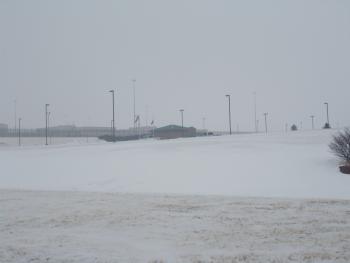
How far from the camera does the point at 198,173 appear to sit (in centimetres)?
2108

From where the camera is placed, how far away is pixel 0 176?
24266mm

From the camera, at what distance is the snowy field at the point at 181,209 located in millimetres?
7703

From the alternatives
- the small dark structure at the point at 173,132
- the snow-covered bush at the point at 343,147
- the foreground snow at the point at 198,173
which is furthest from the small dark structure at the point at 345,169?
the small dark structure at the point at 173,132

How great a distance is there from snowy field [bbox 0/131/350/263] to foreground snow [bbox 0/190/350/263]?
22 mm

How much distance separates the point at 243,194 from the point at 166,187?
3998mm

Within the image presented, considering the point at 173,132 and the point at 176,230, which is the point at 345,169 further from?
the point at 173,132

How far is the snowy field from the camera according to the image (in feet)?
25.3

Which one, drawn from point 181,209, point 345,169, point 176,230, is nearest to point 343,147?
point 345,169

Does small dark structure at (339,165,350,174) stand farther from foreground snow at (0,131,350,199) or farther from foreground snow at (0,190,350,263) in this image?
foreground snow at (0,190,350,263)

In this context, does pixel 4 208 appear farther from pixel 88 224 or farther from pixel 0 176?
pixel 0 176

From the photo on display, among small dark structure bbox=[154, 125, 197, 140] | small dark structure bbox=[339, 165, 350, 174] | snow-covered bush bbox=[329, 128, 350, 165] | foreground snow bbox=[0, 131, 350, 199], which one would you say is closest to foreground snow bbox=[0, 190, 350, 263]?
foreground snow bbox=[0, 131, 350, 199]

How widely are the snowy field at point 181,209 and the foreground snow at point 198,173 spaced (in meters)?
0.06

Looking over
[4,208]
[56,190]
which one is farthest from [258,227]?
[56,190]

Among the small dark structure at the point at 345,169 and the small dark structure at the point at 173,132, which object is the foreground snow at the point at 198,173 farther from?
the small dark structure at the point at 173,132
